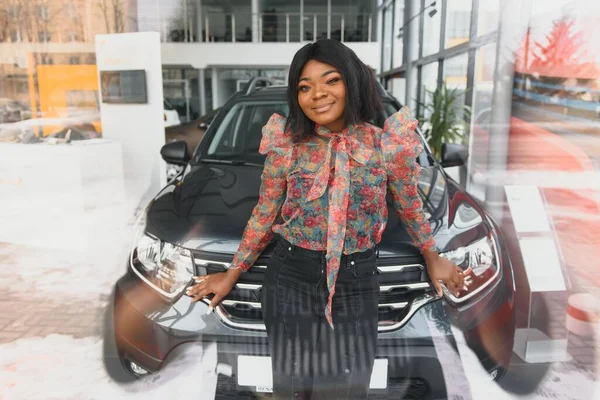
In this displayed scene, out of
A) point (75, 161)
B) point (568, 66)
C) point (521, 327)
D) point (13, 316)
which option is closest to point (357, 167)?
point (521, 327)

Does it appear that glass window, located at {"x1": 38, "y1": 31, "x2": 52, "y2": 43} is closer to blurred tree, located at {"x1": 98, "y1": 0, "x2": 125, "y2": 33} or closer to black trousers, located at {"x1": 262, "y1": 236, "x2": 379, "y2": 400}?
blurred tree, located at {"x1": 98, "y1": 0, "x2": 125, "y2": 33}

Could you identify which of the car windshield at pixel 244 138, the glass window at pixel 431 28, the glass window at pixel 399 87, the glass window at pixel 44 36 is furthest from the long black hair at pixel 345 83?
the glass window at pixel 399 87

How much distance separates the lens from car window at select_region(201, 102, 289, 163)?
2.99 meters

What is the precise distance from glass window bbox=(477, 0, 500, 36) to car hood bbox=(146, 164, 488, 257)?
2220 millimetres

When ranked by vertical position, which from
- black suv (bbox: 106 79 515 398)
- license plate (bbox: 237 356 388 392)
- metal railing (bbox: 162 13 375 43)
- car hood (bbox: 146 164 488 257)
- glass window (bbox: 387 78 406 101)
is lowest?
license plate (bbox: 237 356 388 392)

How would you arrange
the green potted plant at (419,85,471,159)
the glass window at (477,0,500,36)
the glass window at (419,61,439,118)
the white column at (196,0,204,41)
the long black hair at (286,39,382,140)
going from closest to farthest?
the long black hair at (286,39,382,140)
the glass window at (477,0,500,36)
the white column at (196,0,204,41)
the green potted plant at (419,85,471,159)
the glass window at (419,61,439,118)

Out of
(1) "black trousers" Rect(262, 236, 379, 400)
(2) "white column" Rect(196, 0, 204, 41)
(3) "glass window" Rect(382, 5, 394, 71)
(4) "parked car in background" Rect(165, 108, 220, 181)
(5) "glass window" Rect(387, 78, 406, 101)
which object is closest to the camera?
(1) "black trousers" Rect(262, 236, 379, 400)

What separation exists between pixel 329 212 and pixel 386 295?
535 millimetres

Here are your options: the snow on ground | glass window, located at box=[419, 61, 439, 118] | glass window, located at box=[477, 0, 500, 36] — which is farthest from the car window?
glass window, located at box=[419, 61, 439, 118]

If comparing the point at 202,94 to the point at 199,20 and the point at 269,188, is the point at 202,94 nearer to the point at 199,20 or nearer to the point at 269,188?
the point at 199,20

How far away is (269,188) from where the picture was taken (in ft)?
5.40

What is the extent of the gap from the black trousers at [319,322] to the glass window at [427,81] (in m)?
5.46

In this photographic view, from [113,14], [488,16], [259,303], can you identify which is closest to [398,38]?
[488,16]

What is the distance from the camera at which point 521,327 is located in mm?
2414
